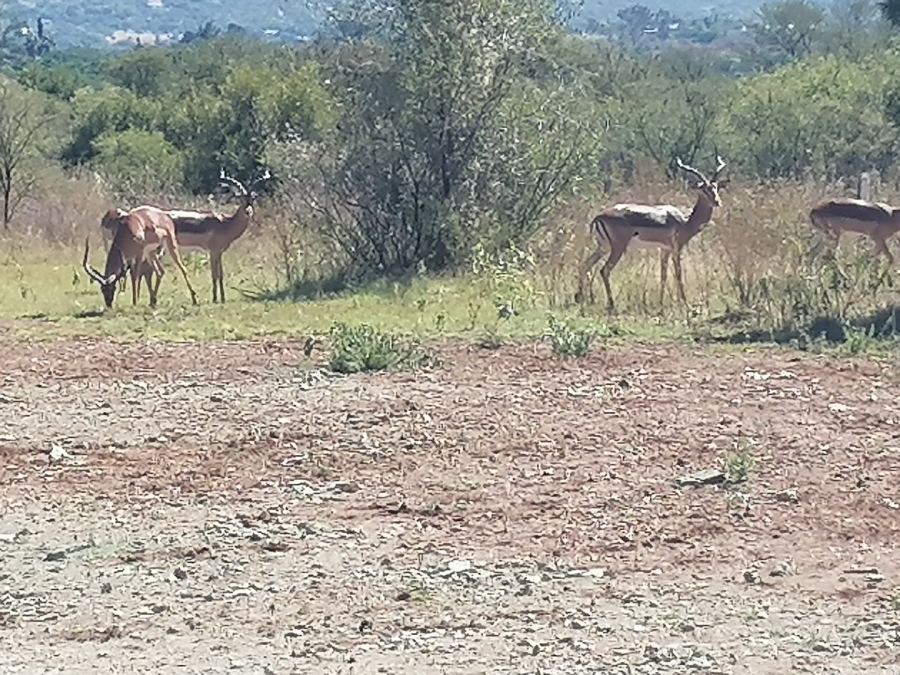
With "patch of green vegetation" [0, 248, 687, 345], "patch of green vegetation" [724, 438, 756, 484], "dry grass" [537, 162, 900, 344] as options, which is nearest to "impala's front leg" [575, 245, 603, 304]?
"dry grass" [537, 162, 900, 344]

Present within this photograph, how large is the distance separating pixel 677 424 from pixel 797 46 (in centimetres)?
5649

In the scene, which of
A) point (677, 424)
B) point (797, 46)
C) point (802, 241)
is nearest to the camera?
point (677, 424)

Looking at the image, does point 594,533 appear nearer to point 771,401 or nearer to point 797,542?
point 797,542

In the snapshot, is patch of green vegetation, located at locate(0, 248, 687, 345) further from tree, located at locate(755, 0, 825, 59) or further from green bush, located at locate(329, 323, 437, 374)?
tree, located at locate(755, 0, 825, 59)

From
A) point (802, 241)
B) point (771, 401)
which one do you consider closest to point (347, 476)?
point (771, 401)

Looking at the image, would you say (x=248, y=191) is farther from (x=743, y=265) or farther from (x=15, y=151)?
(x=15, y=151)

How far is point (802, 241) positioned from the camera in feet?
57.2

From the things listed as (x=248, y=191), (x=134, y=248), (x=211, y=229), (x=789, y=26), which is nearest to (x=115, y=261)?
(x=134, y=248)

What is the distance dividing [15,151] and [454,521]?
23.2 m

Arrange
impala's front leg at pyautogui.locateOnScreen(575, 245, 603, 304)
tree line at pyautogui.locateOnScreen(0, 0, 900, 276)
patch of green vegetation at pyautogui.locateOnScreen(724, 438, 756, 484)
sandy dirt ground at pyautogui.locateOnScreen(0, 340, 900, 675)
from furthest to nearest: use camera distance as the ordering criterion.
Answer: tree line at pyautogui.locateOnScreen(0, 0, 900, 276)
impala's front leg at pyautogui.locateOnScreen(575, 245, 603, 304)
patch of green vegetation at pyautogui.locateOnScreen(724, 438, 756, 484)
sandy dirt ground at pyautogui.locateOnScreen(0, 340, 900, 675)

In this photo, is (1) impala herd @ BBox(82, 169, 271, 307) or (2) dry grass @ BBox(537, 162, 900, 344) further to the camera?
(1) impala herd @ BBox(82, 169, 271, 307)

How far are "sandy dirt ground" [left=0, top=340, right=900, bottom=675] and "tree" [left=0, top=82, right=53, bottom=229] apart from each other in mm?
17479

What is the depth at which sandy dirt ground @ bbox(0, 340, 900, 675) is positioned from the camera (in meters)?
6.08

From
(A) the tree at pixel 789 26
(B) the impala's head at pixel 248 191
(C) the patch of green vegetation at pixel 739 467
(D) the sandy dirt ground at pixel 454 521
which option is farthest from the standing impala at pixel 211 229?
(A) the tree at pixel 789 26
